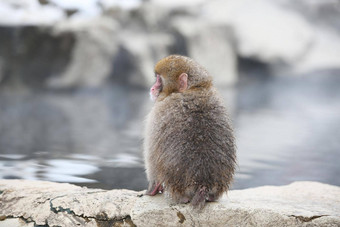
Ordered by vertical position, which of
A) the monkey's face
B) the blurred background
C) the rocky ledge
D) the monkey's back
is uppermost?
the blurred background

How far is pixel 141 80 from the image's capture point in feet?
30.5

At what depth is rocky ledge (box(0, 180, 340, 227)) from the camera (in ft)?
6.54

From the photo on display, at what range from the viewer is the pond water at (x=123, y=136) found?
3391 millimetres

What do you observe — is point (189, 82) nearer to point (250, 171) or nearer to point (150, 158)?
point (150, 158)

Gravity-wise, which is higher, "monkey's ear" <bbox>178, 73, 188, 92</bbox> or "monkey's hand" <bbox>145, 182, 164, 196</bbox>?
"monkey's ear" <bbox>178, 73, 188, 92</bbox>

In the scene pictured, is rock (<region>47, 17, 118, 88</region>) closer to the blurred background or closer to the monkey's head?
the blurred background

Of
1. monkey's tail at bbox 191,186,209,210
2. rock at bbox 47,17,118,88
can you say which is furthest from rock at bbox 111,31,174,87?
monkey's tail at bbox 191,186,209,210

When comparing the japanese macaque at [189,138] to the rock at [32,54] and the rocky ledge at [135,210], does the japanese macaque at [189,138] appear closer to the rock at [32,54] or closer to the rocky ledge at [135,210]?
the rocky ledge at [135,210]

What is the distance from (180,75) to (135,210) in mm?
558

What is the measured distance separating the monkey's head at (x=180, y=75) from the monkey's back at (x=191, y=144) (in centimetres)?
3

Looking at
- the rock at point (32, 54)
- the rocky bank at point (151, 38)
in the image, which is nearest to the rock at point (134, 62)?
the rocky bank at point (151, 38)

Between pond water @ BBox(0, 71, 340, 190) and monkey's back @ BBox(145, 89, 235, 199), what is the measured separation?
2.53 ft

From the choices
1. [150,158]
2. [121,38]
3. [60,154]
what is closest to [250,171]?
[60,154]

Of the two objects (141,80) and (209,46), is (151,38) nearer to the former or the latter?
(141,80)
